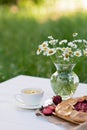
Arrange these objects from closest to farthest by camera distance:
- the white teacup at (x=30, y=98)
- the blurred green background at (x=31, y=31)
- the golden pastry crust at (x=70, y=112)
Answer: the golden pastry crust at (x=70, y=112)
the white teacup at (x=30, y=98)
the blurred green background at (x=31, y=31)

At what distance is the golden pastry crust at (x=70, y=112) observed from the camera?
1578 millimetres

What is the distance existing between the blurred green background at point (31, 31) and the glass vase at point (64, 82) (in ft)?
5.75

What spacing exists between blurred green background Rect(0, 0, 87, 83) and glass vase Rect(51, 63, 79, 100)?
1.75 m

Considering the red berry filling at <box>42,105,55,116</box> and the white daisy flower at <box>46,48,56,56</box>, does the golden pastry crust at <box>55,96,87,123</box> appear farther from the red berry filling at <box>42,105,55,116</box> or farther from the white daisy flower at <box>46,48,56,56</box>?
the white daisy flower at <box>46,48,56,56</box>

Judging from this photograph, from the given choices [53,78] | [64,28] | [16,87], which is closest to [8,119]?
[53,78]

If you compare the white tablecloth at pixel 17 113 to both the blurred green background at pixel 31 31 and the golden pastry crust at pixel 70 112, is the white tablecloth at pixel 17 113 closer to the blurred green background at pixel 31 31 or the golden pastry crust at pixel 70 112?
the golden pastry crust at pixel 70 112

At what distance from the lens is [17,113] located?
174cm

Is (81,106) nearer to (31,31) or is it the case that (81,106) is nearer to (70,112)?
(70,112)

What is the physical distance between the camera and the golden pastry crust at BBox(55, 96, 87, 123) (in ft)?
5.18

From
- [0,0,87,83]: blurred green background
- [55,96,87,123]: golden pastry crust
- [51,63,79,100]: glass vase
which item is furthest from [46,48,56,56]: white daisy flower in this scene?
[0,0,87,83]: blurred green background

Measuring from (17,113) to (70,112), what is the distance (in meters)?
0.22

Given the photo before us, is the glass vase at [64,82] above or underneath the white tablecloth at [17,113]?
above

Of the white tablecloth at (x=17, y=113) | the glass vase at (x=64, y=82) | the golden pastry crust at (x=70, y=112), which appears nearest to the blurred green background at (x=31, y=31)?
the white tablecloth at (x=17, y=113)

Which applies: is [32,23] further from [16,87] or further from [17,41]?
[16,87]
